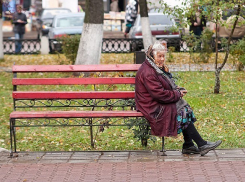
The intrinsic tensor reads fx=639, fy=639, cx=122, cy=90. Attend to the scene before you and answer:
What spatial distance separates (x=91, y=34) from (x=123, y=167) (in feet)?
26.8

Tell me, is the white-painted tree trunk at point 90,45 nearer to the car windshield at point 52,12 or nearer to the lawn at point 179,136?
the lawn at point 179,136

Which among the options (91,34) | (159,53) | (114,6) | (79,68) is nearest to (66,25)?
(91,34)

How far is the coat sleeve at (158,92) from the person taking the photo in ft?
22.0

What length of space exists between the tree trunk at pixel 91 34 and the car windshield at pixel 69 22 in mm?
8509

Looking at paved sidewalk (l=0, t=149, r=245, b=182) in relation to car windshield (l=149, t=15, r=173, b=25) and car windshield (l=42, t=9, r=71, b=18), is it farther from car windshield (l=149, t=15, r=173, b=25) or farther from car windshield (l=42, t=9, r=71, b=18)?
car windshield (l=42, t=9, r=71, b=18)

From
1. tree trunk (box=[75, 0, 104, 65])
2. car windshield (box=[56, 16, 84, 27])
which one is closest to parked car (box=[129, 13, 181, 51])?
car windshield (box=[56, 16, 84, 27])

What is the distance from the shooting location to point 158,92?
669 centimetres

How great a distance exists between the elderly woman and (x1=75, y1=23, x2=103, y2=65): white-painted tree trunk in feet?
Answer: 24.3

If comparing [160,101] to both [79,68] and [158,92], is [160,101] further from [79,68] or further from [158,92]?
[79,68]

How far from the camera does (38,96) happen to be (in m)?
7.14

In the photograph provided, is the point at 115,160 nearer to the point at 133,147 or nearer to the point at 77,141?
the point at 133,147

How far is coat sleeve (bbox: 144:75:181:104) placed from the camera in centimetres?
669

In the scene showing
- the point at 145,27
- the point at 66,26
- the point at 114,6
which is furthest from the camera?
the point at 114,6

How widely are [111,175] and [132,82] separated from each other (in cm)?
130
